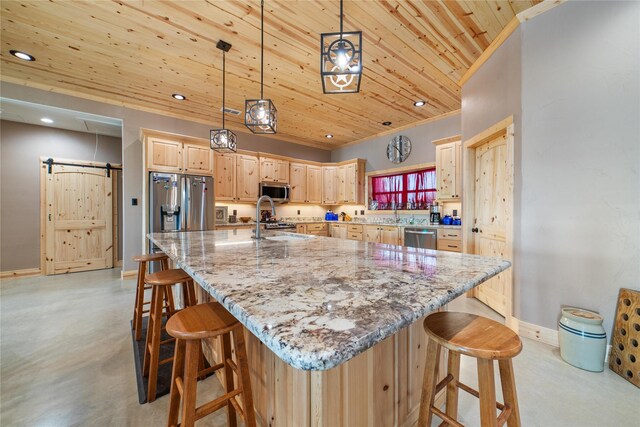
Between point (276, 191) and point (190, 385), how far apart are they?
4724mm

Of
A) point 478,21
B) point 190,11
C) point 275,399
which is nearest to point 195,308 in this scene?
point 275,399

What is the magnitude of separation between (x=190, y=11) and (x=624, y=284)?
4.09m

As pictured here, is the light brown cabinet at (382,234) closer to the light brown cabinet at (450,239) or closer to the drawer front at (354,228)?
the drawer front at (354,228)

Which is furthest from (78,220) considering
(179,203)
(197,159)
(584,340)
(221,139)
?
(584,340)

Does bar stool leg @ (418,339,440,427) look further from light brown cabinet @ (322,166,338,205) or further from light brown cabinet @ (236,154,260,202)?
light brown cabinet @ (322,166,338,205)

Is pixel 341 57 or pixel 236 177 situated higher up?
pixel 341 57

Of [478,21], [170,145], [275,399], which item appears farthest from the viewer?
[170,145]

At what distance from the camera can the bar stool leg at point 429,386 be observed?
106cm

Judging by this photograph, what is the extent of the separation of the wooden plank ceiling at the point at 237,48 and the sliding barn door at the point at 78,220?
181cm

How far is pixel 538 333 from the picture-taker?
2.20 meters

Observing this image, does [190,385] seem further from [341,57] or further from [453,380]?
[341,57]

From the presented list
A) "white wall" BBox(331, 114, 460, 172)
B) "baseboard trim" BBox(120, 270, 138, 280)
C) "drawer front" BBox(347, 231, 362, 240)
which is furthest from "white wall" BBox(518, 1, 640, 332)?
"baseboard trim" BBox(120, 270, 138, 280)

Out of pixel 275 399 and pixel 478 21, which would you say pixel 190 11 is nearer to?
pixel 478 21

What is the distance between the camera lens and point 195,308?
1.21 m
